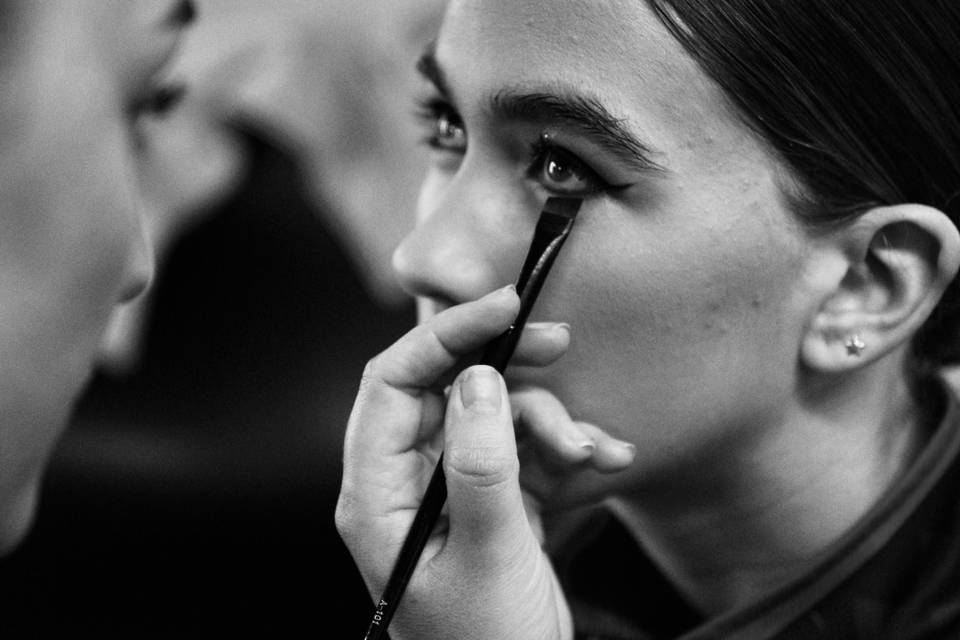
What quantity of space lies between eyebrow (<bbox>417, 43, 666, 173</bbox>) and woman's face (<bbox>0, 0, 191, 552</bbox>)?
0.81 feet

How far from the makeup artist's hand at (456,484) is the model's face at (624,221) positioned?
2.2 inches

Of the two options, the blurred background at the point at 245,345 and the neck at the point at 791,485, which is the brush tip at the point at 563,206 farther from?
the blurred background at the point at 245,345

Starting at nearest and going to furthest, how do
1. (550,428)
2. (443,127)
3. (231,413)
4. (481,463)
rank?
(481,463)
(550,428)
(443,127)
(231,413)

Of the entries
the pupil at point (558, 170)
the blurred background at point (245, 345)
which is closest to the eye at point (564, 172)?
the pupil at point (558, 170)

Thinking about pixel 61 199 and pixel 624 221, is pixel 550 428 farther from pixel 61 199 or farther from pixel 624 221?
pixel 61 199

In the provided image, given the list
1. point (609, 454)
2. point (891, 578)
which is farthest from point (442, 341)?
point (891, 578)

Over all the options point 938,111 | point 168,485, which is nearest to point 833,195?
point 938,111

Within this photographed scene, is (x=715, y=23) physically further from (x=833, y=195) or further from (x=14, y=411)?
(x=14, y=411)

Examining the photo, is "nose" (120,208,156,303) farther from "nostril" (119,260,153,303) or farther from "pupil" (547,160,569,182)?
"pupil" (547,160,569,182)

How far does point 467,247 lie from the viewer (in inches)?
34.0

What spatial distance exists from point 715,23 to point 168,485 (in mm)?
1129

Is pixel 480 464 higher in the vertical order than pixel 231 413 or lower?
higher

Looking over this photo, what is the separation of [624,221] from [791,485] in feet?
0.85

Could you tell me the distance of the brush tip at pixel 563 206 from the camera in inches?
33.3
